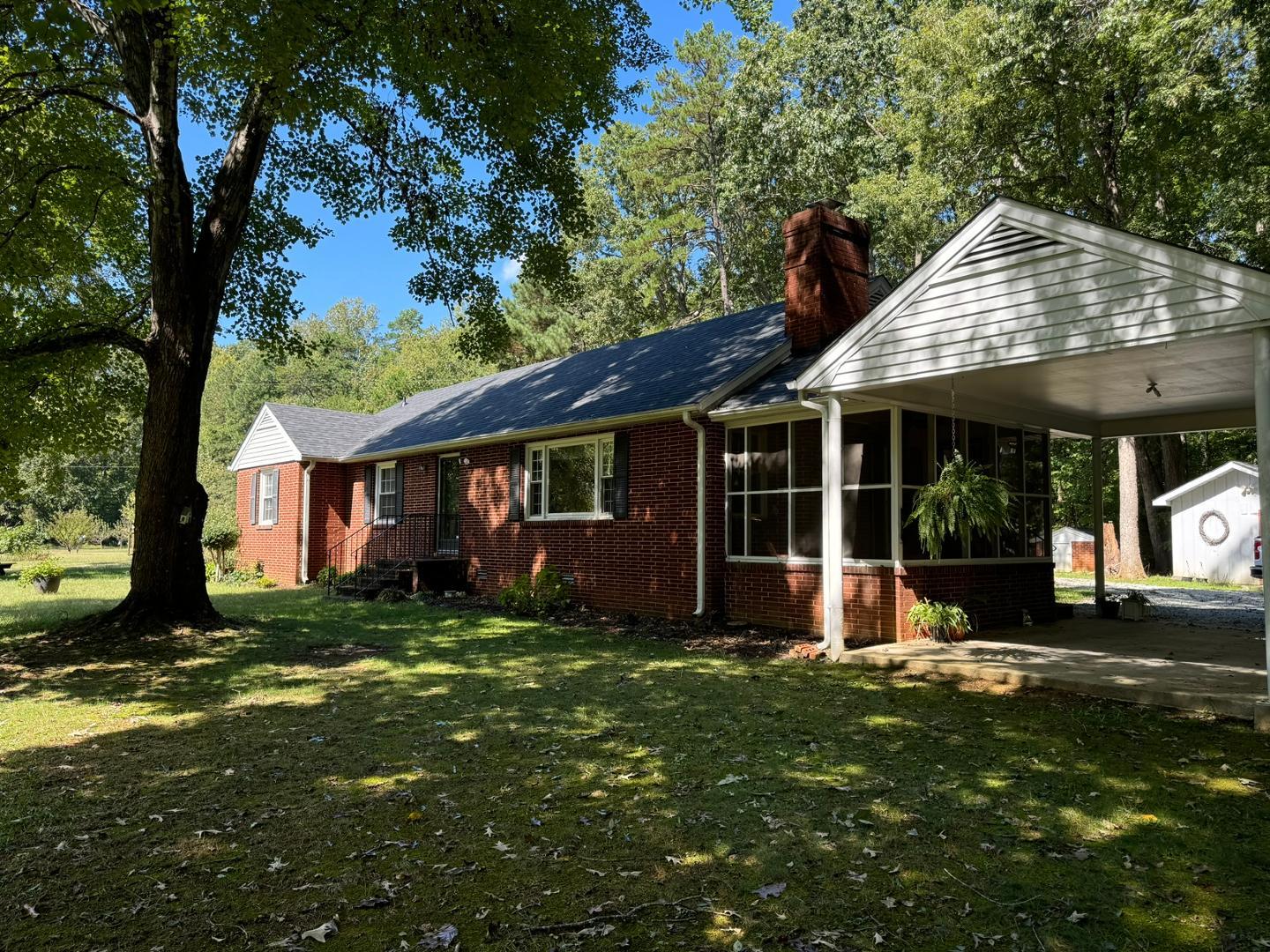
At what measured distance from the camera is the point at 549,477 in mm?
14297

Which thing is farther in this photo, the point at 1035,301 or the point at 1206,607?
the point at 1206,607

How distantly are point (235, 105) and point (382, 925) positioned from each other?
14.1m

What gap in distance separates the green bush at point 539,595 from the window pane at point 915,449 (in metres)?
6.15

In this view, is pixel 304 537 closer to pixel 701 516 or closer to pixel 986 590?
pixel 701 516

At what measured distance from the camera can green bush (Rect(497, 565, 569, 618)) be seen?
1304 centimetres

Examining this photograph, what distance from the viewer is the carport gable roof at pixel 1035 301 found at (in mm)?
5852

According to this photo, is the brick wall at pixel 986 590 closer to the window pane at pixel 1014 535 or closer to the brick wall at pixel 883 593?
the brick wall at pixel 883 593

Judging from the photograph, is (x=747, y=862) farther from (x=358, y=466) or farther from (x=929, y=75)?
(x=929, y=75)

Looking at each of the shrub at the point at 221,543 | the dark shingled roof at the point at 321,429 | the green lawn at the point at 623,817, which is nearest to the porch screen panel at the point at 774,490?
the green lawn at the point at 623,817

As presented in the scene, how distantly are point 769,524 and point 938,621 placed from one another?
2.60m

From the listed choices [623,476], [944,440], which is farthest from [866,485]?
[623,476]

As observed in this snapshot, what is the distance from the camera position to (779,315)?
1402 cm

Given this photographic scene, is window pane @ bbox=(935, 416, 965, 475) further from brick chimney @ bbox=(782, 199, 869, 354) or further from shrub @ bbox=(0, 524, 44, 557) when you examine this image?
shrub @ bbox=(0, 524, 44, 557)

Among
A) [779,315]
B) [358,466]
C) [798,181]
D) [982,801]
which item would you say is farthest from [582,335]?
[982,801]
